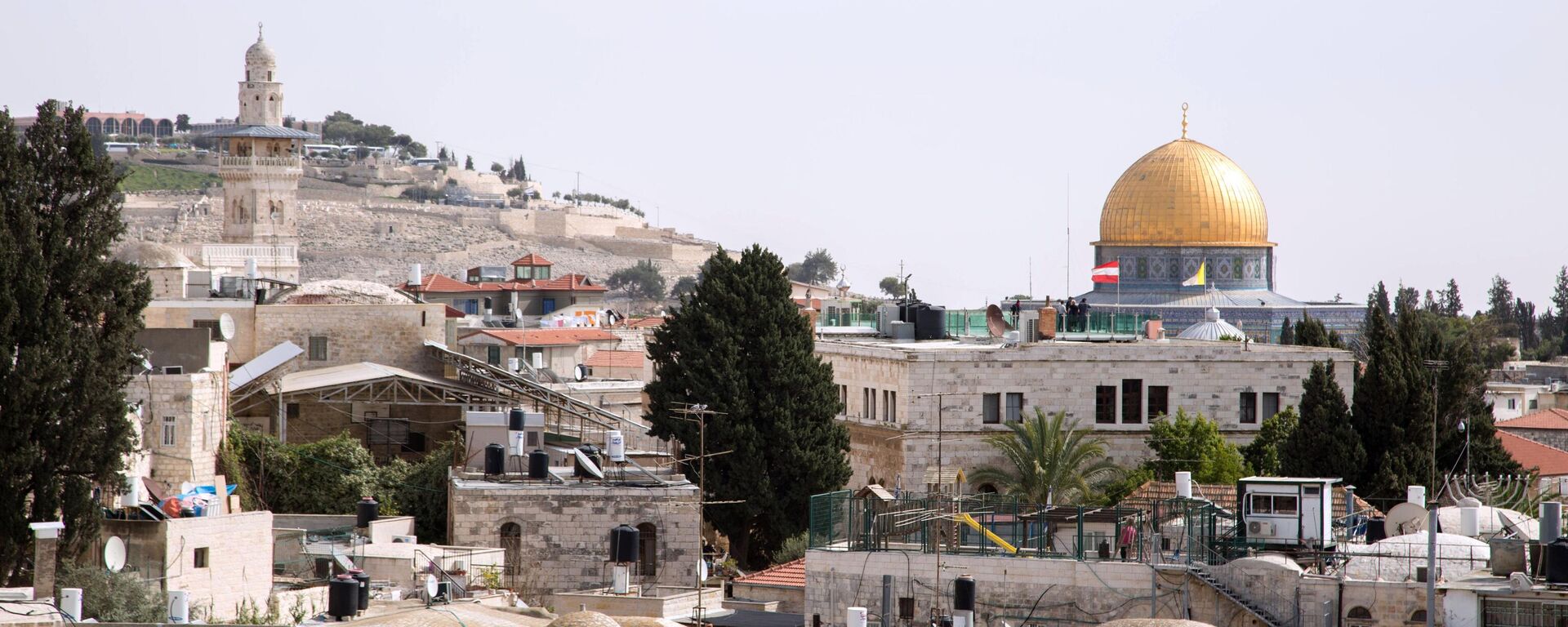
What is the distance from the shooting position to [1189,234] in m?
65.1

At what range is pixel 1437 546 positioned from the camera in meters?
21.4

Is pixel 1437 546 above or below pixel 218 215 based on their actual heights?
below

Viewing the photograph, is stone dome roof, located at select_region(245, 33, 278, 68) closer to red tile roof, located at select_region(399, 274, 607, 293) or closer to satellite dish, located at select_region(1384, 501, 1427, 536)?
red tile roof, located at select_region(399, 274, 607, 293)

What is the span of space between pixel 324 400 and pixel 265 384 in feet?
3.57

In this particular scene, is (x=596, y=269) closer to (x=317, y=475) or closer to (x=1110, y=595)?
(x=317, y=475)

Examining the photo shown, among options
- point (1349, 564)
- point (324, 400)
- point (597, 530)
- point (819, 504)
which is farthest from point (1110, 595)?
point (324, 400)

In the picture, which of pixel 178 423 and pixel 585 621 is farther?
pixel 178 423

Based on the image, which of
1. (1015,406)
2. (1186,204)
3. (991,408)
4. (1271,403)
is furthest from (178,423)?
(1186,204)

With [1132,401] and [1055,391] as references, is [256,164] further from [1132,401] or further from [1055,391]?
[1132,401]

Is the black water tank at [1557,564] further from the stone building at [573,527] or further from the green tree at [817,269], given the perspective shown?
the green tree at [817,269]

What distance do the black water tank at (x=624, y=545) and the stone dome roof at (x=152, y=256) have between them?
2297cm

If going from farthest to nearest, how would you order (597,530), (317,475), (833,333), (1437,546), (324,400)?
(833,333) < (324,400) < (317,475) < (597,530) < (1437,546)

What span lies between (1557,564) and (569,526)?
13950 mm

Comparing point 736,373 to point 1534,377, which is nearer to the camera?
point 736,373
